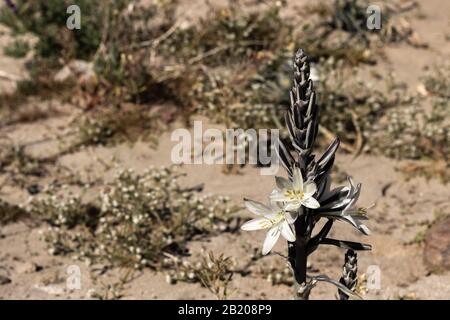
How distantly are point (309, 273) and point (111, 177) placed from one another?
186cm

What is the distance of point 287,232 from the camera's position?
9.46 ft

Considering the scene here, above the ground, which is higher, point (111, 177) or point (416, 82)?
point (416, 82)

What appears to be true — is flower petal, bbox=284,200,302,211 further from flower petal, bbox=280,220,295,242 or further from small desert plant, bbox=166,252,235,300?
small desert plant, bbox=166,252,235,300

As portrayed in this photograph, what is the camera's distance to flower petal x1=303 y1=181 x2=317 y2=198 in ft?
9.28

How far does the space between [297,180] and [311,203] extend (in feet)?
0.36

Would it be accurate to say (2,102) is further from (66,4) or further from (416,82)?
(416,82)

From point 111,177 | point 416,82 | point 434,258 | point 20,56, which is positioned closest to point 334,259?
point 434,258

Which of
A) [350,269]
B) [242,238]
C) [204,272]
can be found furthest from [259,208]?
[242,238]

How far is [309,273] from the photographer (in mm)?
4809

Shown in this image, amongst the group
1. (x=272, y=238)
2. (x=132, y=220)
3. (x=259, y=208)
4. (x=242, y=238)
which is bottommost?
(x=242, y=238)

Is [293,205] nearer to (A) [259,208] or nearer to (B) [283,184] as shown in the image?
(B) [283,184]

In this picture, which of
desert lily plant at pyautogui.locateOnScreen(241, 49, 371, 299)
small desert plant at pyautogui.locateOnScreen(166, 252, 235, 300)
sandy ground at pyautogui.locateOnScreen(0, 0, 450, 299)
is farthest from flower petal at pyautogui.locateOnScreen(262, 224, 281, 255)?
sandy ground at pyautogui.locateOnScreen(0, 0, 450, 299)

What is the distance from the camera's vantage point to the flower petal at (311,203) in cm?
282
